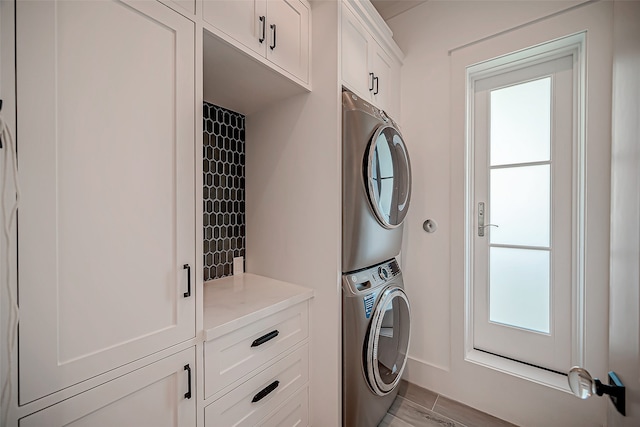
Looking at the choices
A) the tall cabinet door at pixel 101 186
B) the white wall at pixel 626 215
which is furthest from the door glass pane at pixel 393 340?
the tall cabinet door at pixel 101 186

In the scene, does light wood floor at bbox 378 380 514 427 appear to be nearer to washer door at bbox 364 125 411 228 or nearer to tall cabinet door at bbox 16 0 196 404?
washer door at bbox 364 125 411 228

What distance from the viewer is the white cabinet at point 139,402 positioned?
0.67 m

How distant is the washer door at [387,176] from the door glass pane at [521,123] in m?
0.68

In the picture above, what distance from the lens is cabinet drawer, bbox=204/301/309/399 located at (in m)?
0.99

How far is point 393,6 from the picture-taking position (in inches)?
79.0

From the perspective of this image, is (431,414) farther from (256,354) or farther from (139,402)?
(139,402)

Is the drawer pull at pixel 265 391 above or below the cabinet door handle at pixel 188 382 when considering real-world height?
below

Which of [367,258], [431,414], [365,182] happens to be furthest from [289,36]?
[431,414]

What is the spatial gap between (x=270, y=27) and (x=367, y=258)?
123 cm

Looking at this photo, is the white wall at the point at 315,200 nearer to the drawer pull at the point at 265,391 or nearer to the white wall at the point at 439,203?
the drawer pull at the point at 265,391

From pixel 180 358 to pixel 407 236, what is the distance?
5.40 feet

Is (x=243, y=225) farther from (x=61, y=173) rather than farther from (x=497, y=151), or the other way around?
(x=497, y=151)

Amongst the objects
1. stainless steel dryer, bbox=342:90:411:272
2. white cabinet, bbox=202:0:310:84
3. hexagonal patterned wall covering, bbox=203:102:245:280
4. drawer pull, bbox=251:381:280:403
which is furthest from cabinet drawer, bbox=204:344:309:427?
white cabinet, bbox=202:0:310:84

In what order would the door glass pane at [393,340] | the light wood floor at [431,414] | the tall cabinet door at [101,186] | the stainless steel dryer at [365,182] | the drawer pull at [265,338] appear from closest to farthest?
the tall cabinet door at [101,186] < the drawer pull at [265,338] < the stainless steel dryer at [365,182] < the door glass pane at [393,340] < the light wood floor at [431,414]
